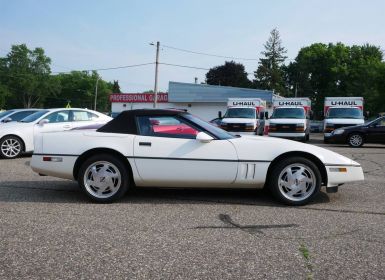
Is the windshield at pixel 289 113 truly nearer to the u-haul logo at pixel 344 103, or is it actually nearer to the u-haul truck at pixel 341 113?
the u-haul truck at pixel 341 113

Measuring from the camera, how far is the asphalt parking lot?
338 centimetres

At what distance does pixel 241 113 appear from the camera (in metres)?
23.0

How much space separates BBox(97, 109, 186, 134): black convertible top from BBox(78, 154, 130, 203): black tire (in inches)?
15.6

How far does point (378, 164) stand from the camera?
34.4 ft

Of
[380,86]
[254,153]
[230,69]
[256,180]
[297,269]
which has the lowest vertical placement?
[297,269]

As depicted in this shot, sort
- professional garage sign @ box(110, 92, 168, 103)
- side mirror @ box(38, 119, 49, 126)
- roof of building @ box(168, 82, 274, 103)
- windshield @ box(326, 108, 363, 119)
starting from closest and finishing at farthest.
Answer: side mirror @ box(38, 119, 49, 126), windshield @ box(326, 108, 363, 119), roof of building @ box(168, 82, 274, 103), professional garage sign @ box(110, 92, 168, 103)

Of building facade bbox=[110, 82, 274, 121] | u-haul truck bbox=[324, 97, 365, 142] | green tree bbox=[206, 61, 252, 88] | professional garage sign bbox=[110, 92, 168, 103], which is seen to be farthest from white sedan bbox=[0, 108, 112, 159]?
green tree bbox=[206, 61, 252, 88]

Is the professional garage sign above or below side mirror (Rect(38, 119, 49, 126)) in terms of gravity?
above

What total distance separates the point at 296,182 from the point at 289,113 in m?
16.7

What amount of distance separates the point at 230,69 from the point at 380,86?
119 ft

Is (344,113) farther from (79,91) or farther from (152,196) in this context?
(79,91)

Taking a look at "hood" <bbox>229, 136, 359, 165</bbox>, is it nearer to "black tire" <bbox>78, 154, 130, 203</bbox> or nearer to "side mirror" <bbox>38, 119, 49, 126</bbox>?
"black tire" <bbox>78, 154, 130, 203</bbox>

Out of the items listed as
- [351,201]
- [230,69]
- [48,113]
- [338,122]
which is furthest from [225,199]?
[230,69]

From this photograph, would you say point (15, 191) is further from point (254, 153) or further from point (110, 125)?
point (254, 153)
